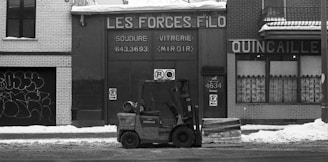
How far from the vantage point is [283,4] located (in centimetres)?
2052

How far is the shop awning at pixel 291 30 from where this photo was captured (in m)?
19.3

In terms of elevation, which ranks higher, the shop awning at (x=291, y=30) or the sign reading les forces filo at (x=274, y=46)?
the shop awning at (x=291, y=30)

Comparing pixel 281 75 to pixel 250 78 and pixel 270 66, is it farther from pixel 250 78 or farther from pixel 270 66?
pixel 250 78

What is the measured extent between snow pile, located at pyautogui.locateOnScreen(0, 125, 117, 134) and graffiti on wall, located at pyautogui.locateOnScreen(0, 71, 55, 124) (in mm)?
650

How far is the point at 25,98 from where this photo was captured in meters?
20.9

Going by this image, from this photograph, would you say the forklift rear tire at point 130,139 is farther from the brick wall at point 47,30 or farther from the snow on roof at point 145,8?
the snow on roof at point 145,8

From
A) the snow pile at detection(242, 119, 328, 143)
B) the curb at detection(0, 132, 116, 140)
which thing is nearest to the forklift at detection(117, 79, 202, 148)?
the snow pile at detection(242, 119, 328, 143)

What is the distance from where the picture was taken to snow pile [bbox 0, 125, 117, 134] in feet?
63.3

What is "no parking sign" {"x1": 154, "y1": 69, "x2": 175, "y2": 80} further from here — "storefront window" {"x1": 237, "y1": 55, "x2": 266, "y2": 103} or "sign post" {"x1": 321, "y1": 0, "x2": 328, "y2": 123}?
"sign post" {"x1": 321, "y1": 0, "x2": 328, "y2": 123}

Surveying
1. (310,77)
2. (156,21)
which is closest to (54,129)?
(156,21)

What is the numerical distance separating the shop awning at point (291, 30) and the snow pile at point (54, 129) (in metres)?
7.32

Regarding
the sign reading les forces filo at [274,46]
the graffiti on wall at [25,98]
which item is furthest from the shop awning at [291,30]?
the graffiti on wall at [25,98]

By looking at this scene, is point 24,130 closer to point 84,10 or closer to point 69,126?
point 69,126

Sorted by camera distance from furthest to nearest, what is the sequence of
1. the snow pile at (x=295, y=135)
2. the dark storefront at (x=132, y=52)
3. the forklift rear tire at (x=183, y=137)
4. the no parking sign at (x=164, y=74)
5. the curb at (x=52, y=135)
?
the no parking sign at (x=164, y=74) < the dark storefront at (x=132, y=52) < the curb at (x=52, y=135) < the snow pile at (x=295, y=135) < the forklift rear tire at (x=183, y=137)
